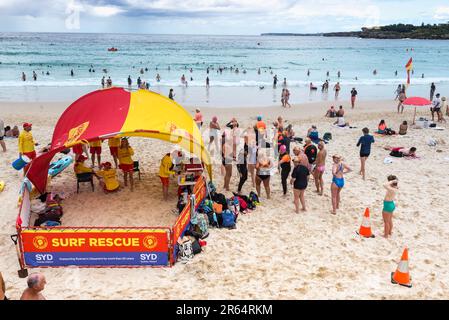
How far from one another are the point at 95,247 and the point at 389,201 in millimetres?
5874

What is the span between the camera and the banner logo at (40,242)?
6.62 meters

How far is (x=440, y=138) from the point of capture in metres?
16.0

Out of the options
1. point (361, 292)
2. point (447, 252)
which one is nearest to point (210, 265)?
point (361, 292)

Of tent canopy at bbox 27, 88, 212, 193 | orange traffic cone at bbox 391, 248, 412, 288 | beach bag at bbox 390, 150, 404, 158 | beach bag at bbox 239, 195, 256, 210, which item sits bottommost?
orange traffic cone at bbox 391, 248, 412, 288

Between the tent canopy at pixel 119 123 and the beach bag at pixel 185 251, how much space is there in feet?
8.43

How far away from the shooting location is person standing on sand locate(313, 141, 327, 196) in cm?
984

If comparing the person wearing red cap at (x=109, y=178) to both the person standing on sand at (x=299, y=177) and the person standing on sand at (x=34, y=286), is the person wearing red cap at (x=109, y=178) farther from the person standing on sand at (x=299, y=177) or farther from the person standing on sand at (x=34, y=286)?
the person standing on sand at (x=34, y=286)

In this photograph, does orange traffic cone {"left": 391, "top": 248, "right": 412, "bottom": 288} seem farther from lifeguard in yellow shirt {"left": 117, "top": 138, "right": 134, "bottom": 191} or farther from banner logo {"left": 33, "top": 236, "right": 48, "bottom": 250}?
lifeguard in yellow shirt {"left": 117, "top": 138, "right": 134, "bottom": 191}

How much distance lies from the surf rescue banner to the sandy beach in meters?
0.18

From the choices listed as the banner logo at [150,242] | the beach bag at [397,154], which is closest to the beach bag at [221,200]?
the banner logo at [150,242]

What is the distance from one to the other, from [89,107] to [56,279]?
177 inches

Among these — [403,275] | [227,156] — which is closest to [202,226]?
[227,156]

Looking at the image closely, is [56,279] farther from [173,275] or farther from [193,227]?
[193,227]

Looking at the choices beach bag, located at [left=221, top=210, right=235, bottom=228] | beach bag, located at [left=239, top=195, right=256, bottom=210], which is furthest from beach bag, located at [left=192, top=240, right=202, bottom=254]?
beach bag, located at [left=239, top=195, right=256, bottom=210]
